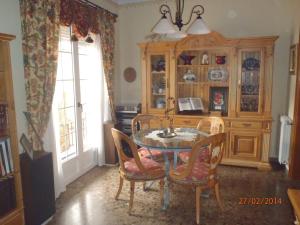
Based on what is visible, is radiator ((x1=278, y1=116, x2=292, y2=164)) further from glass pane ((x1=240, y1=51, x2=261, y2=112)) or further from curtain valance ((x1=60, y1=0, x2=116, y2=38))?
curtain valance ((x1=60, y1=0, x2=116, y2=38))

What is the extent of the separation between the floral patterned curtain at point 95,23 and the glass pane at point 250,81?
2055 millimetres

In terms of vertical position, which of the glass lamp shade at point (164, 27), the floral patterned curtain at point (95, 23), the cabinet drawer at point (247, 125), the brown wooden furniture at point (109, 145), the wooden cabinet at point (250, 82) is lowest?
the brown wooden furniture at point (109, 145)

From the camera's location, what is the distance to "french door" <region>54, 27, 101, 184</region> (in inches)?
129

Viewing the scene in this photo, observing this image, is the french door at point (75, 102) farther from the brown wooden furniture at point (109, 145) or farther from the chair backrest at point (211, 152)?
the chair backrest at point (211, 152)

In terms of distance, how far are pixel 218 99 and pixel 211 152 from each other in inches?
74.6

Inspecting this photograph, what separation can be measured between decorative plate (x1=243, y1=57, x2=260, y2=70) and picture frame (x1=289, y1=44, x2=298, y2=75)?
448mm

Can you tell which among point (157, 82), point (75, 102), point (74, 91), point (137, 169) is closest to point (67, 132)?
point (75, 102)

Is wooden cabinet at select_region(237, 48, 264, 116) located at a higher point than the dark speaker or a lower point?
higher

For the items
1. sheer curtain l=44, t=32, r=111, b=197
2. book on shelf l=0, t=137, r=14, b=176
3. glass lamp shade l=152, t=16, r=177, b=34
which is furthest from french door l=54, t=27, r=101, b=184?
glass lamp shade l=152, t=16, r=177, b=34

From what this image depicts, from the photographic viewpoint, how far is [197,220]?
8.14 ft

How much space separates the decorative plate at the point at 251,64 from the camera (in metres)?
3.76

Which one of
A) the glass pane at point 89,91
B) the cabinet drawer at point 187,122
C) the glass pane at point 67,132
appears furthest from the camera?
the cabinet drawer at point 187,122

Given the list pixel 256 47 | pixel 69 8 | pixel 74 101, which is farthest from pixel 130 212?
pixel 256 47

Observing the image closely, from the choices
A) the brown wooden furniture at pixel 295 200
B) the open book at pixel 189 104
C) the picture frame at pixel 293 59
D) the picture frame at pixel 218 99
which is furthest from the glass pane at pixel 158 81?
the brown wooden furniture at pixel 295 200
